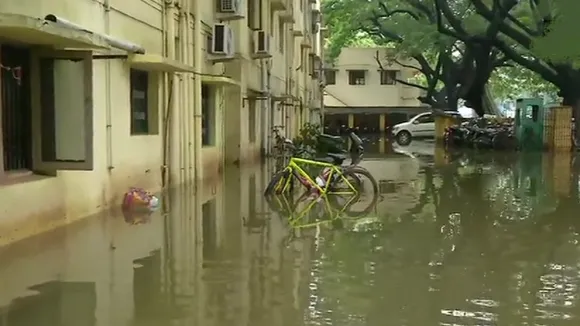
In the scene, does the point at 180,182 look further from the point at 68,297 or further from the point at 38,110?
the point at 68,297

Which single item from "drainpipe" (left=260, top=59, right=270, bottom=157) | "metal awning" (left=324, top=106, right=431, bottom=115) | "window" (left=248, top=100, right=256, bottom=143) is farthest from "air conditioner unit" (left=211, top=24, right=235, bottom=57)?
"metal awning" (left=324, top=106, right=431, bottom=115)

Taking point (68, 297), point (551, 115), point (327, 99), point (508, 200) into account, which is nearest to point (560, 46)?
point (508, 200)

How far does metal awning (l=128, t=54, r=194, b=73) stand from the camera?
11613 millimetres

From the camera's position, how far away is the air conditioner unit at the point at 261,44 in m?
21.4

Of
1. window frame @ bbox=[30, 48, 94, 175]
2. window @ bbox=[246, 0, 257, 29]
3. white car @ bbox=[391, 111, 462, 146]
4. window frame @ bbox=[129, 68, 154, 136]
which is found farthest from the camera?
white car @ bbox=[391, 111, 462, 146]

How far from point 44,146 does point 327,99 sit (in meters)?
46.8

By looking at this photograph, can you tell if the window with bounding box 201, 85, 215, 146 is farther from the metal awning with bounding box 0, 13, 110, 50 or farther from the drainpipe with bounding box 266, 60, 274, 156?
the metal awning with bounding box 0, 13, 110, 50

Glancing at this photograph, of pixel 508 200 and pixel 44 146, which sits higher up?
pixel 44 146

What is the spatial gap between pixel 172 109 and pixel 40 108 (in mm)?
5051

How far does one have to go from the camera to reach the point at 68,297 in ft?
20.2

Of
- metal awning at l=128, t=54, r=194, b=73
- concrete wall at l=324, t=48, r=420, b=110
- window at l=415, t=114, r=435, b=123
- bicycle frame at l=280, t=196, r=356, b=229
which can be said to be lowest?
bicycle frame at l=280, t=196, r=356, b=229

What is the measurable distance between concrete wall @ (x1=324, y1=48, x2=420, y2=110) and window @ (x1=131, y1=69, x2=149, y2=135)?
135 feet

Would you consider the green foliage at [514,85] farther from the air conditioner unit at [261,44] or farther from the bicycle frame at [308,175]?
the bicycle frame at [308,175]

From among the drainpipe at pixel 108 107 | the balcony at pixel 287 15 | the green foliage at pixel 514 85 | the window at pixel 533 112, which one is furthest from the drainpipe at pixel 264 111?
the green foliage at pixel 514 85
